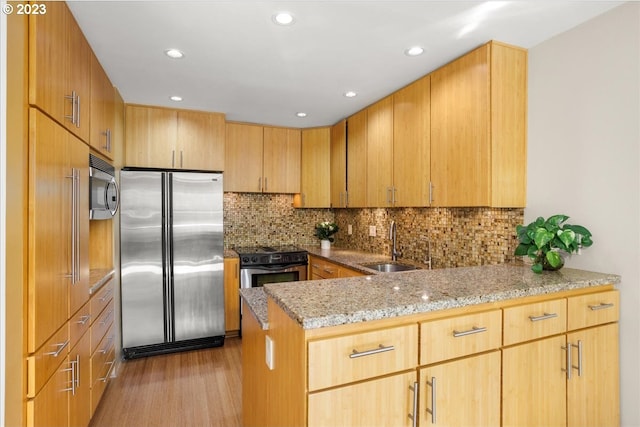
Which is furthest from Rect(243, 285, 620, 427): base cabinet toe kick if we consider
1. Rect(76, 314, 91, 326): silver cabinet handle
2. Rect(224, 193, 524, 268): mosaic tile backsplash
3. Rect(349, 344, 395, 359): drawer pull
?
Rect(76, 314, 91, 326): silver cabinet handle

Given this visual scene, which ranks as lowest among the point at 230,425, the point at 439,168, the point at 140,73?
the point at 230,425

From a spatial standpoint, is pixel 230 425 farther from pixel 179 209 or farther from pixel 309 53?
pixel 309 53

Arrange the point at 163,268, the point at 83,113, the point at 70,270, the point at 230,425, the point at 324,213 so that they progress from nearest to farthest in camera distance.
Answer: the point at 70,270, the point at 83,113, the point at 230,425, the point at 163,268, the point at 324,213

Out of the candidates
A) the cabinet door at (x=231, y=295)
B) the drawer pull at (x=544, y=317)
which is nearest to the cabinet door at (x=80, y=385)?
the cabinet door at (x=231, y=295)

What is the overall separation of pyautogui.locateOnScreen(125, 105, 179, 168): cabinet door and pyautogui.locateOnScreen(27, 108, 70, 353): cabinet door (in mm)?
1785

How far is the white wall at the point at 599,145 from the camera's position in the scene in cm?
180

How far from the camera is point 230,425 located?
2.30 meters

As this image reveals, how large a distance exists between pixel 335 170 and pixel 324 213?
2.70ft

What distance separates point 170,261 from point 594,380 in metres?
3.39

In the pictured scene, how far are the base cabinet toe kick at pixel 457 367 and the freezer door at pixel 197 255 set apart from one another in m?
1.84

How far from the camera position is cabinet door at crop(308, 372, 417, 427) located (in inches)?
46.0

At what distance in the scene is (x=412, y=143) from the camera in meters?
2.83

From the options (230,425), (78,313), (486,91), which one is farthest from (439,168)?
(78,313)

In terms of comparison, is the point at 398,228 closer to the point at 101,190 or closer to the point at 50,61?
the point at 101,190
